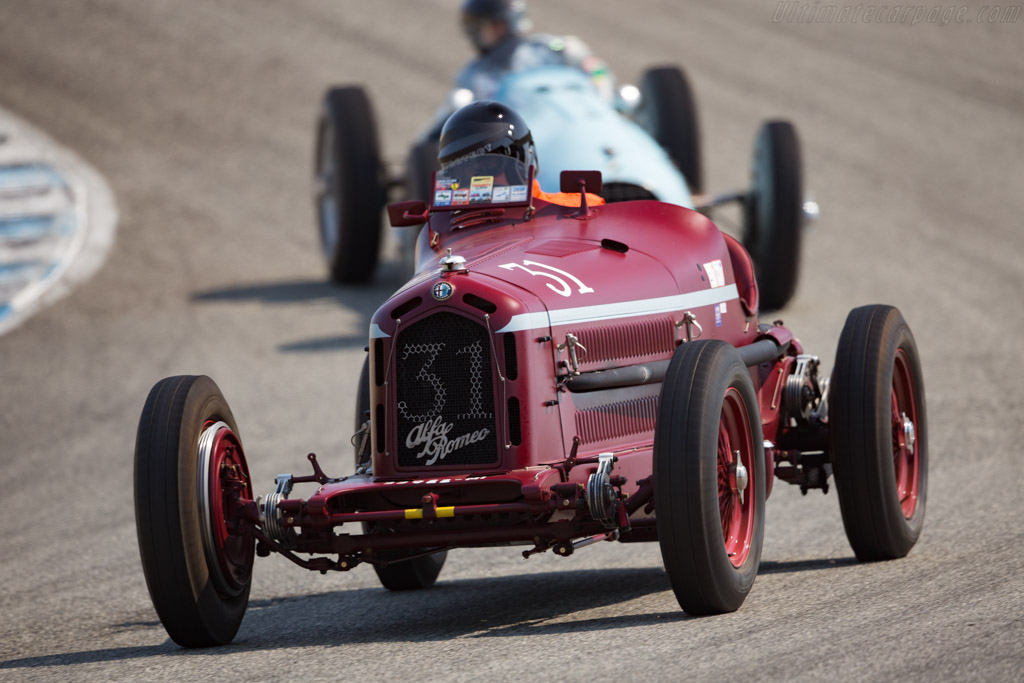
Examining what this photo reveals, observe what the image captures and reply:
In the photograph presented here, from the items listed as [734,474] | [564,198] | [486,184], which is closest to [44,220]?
[486,184]

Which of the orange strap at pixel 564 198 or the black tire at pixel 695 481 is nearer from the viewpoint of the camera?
the black tire at pixel 695 481

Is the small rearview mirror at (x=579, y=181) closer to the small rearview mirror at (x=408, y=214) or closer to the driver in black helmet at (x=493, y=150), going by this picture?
the driver in black helmet at (x=493, y=150)

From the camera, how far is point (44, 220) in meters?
18.9

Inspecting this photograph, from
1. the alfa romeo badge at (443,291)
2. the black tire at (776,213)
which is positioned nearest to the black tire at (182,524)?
the alfa romeo badge at (443,291)

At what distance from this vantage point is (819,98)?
22.6m

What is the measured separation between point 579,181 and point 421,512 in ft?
7.18

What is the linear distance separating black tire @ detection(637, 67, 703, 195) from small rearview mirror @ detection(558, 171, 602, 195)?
7449mm

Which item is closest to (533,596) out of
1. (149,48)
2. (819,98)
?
(819,98)

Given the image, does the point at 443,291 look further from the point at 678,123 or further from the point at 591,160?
the point at 678,123

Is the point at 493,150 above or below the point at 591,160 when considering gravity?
below

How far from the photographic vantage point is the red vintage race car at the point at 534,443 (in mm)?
5973

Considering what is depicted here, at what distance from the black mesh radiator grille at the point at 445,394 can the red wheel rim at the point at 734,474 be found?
3.09 ft

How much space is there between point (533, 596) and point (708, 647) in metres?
1.97

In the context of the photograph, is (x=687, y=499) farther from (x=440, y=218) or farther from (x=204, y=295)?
(x=204, y=295)
